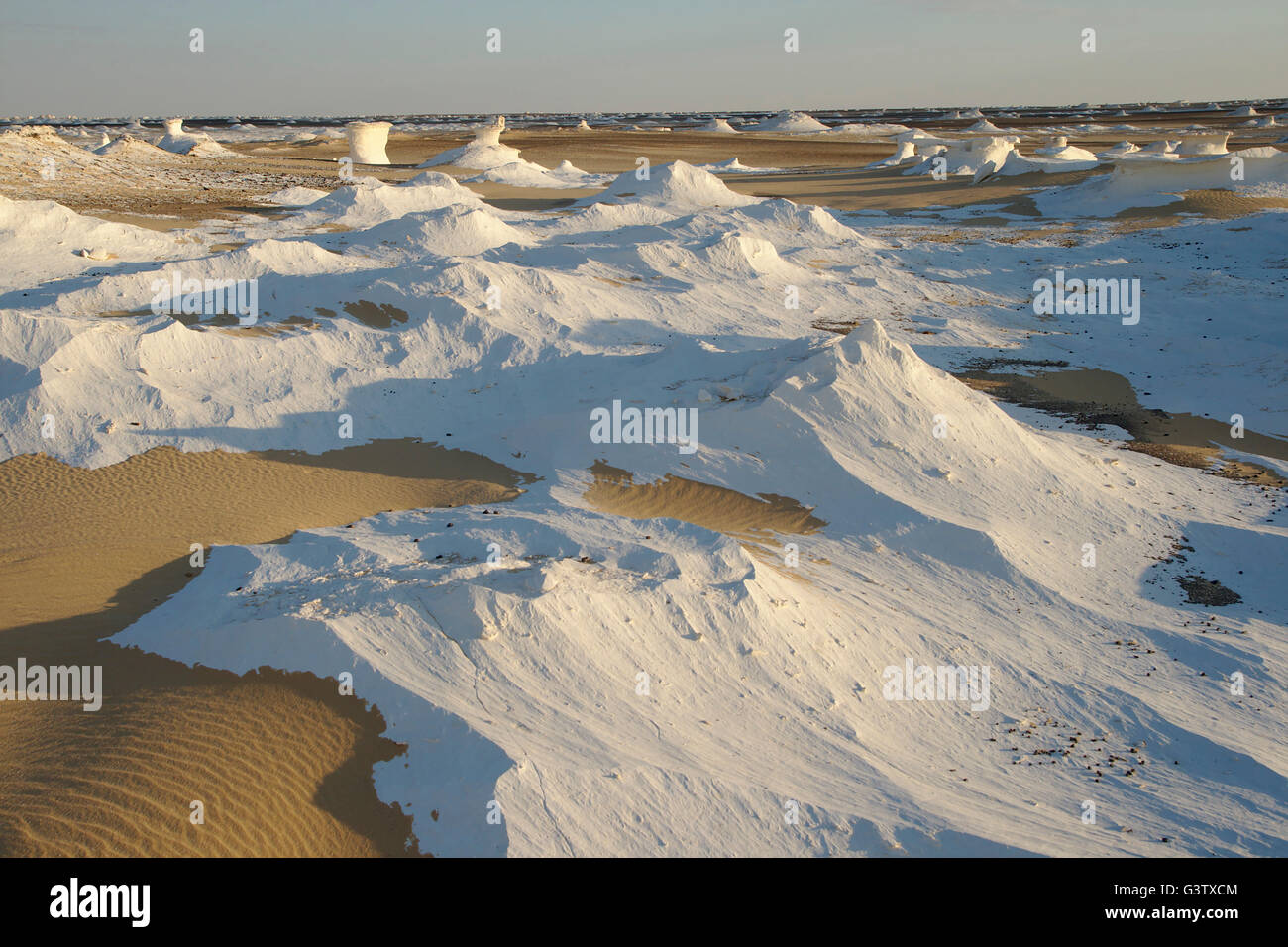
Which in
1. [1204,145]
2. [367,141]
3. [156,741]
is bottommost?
[156,741]

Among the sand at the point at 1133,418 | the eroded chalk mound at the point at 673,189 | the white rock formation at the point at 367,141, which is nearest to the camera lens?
the sand at the point at 1133,418

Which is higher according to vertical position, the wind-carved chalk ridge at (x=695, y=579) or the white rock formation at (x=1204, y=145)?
the white rock formation at (x=1204, y=145)

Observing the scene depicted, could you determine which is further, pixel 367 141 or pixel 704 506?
pixel 367 141

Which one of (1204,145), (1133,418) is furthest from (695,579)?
(1204,145)

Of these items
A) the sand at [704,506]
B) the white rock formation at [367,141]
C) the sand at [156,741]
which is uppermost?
the white rock formation at [367,141]

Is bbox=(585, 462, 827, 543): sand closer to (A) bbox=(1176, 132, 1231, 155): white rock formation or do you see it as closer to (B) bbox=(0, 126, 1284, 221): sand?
(B) bbox=(0, 126, 1284, 221): sand

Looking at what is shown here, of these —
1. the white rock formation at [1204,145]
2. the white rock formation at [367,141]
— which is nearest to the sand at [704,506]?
the white rock formation at [1204,145]

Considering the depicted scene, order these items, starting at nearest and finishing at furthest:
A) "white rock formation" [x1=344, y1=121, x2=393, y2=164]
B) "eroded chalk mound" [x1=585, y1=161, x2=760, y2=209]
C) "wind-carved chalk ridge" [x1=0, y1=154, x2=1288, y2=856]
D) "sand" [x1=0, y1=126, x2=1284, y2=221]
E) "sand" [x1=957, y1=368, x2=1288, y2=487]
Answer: "wind-carved chalk ridge" [x1=0, y1=154, x2=1288, y2=856]
"sand" [x1=957, y1=368, x2=1288, y2=487]
"sand" [x1=0, y1=126, x2=1284, y2=221]
"eroded chalk mound" [x1=585, y1=161, x2=760, y2=209]
"white rock formation" [x1=344, y1=121, x2=393, y2=164]

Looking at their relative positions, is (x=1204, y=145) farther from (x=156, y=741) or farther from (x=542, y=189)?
(x=156, y=741)

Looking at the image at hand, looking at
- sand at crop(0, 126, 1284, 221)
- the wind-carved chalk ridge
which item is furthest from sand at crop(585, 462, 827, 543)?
sand at crop(0, 126, 1284, 221)

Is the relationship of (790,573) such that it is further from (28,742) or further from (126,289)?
(126,289)

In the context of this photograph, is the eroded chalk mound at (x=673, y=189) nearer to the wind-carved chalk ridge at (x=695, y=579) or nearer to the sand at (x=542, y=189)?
the sand at (x=542, y=189)

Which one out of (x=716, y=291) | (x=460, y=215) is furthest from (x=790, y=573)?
(x=460, y=215)
